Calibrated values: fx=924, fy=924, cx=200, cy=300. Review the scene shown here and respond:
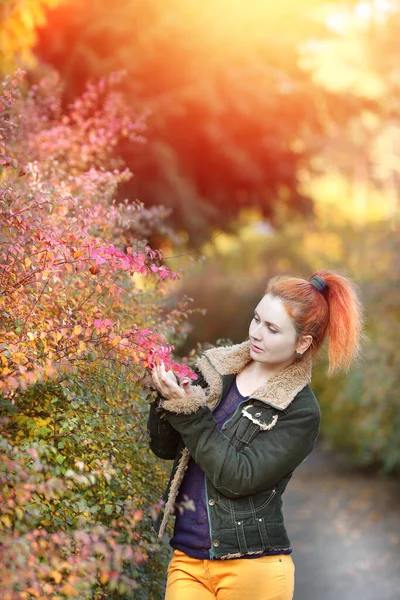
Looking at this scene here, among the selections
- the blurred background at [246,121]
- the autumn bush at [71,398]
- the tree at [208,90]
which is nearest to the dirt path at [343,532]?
the blurred background at [246,121]

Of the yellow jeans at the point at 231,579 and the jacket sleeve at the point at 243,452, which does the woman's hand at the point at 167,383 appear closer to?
the jacket sleeve at the point at 243,452

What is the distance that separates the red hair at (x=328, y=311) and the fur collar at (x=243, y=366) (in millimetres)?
99

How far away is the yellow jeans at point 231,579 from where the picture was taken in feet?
9.28

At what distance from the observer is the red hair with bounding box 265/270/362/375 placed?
2973mm

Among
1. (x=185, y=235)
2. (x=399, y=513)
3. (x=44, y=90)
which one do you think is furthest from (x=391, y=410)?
(x=44, y=90)

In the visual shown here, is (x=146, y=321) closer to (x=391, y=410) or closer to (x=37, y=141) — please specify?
(x=37, y=141)

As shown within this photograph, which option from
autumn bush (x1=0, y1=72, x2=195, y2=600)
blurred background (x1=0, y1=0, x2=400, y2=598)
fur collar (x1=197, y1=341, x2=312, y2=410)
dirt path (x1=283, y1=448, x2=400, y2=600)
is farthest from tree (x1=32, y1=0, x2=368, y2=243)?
fur collar (x1=197, y1=341, x2=312, y2=410)

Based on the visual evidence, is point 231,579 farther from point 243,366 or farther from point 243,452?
point 243,366

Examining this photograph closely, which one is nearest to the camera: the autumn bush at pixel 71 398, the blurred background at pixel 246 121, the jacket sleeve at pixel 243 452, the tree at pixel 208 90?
the autumn bush at pixel 71 398

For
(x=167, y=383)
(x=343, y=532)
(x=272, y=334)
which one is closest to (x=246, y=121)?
(x=343, y=532)

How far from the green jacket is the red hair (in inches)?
4.2

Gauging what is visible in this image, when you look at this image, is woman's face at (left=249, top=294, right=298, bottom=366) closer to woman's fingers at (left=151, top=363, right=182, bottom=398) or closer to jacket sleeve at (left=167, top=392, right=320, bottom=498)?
jacket sleeve at (left=167, top=392, right=320, bottom=498)

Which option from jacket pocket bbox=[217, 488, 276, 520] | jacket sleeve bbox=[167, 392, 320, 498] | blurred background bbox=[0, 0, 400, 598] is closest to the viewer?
jacket sleeve bbox=[167, 392, 320, 498]

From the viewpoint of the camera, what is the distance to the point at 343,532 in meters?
7.78
